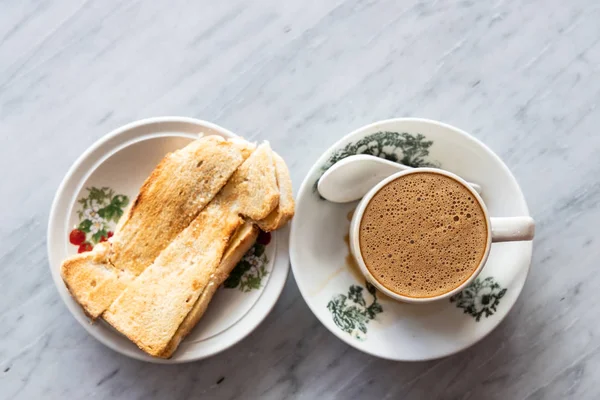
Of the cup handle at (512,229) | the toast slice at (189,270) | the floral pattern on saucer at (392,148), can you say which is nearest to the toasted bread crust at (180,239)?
the toast slice at (189,270)

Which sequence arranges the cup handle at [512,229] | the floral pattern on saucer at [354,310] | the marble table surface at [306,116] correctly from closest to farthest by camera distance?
the cup handle at [512,229]
the floral pattern on saucer at [354,310]
the marble table surface at [306,116]

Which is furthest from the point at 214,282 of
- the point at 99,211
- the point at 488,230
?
the point at 488,230

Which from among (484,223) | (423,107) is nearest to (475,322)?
(484,223)

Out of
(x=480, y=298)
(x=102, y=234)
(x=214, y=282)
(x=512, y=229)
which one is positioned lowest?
(x=480, y=298)

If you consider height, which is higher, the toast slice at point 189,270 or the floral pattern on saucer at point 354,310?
the toast slice at point 189,270

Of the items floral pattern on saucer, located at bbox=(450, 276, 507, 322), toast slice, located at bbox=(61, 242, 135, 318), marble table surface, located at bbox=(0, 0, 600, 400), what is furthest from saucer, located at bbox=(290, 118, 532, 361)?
toast slice, located at bbox=(61, 242, 135, 318)

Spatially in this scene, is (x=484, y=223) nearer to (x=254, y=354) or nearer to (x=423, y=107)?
(x=423, y=107)

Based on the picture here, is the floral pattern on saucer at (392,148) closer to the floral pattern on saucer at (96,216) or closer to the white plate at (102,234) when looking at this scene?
the white plate at (102,234)

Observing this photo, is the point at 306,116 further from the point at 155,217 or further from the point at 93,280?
the point at 93,280
